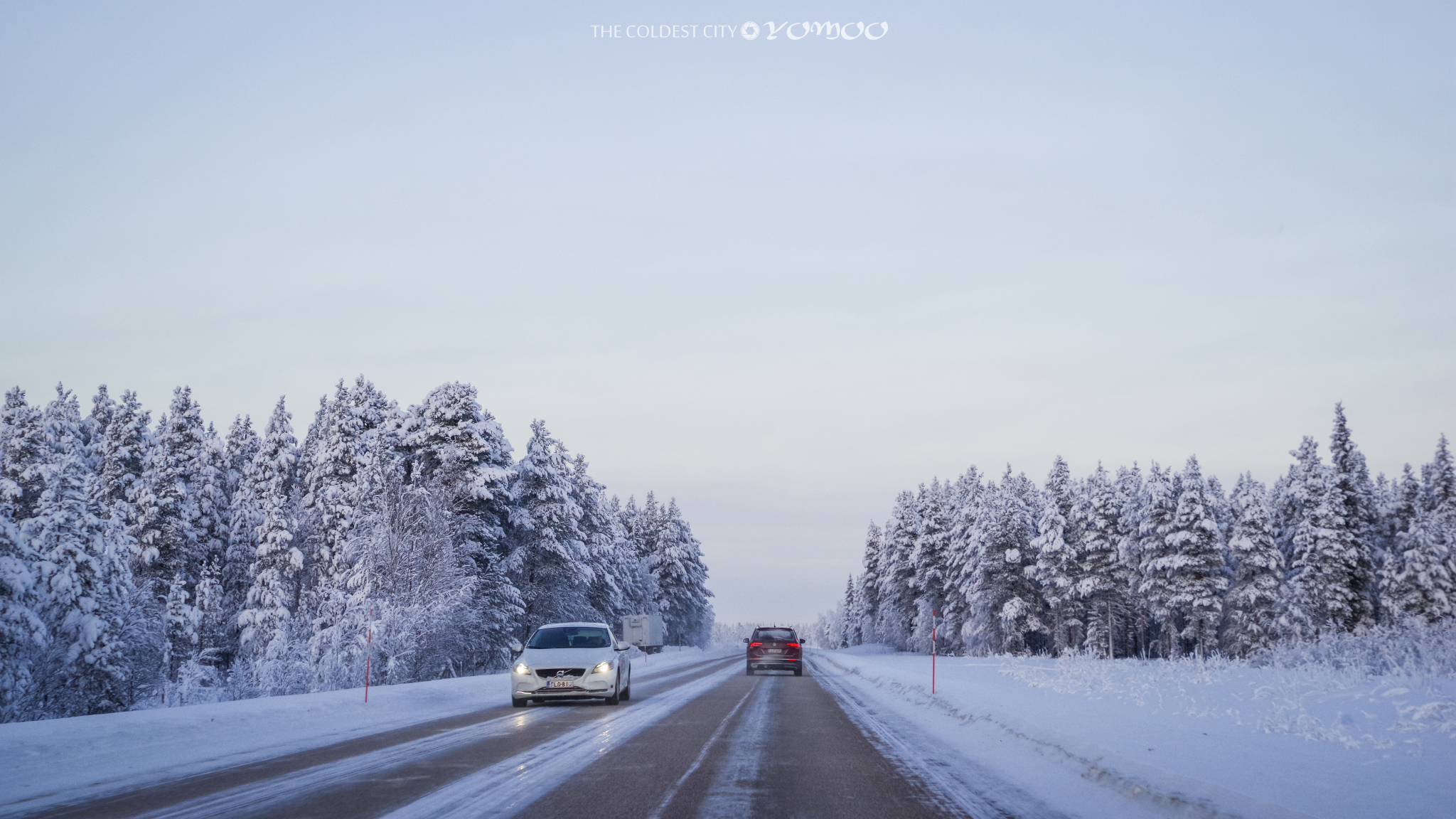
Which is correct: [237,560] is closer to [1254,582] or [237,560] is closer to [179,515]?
[179,515]

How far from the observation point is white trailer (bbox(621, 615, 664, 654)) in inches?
2495

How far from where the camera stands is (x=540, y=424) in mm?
50062

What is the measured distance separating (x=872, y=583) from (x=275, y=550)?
247 feet

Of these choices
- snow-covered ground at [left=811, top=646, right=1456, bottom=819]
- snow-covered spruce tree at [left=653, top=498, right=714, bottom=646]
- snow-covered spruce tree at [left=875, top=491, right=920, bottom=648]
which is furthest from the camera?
snow-covered spruce tree at [left=653, top=498, right=714, bottom=646]

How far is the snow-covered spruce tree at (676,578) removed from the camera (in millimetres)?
92688

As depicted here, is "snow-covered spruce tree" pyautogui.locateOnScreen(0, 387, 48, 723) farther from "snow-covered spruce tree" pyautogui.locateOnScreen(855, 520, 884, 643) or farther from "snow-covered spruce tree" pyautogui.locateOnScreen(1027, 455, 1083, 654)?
"snow-covered spruce tree" pyautogui.locateOnScreen(855, 520, 884, 643)

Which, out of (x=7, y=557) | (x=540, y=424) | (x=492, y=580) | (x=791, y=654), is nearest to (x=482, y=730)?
(x=7, y=557)

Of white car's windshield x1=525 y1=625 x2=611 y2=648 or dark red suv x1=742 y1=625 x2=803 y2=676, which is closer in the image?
white car's windshield x1=525 y1=625 x2=611 y2=648

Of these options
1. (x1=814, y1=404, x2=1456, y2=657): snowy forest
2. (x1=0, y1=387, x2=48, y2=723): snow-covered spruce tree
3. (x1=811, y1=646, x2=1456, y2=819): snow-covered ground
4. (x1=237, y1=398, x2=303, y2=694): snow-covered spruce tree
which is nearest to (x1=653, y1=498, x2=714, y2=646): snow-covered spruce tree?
(x1=814, y1=404, x2=1456, y2=657): snowy forest

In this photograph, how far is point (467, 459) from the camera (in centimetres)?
4369

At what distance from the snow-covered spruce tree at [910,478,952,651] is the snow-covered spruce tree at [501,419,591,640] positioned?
107ft

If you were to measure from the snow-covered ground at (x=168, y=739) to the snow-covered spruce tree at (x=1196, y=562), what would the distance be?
157 feet

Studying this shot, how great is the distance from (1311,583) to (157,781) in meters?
55.2

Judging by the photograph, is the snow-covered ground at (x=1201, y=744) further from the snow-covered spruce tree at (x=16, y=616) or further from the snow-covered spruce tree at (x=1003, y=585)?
the snow-covered spruce tree at (x=1003, y=585)
